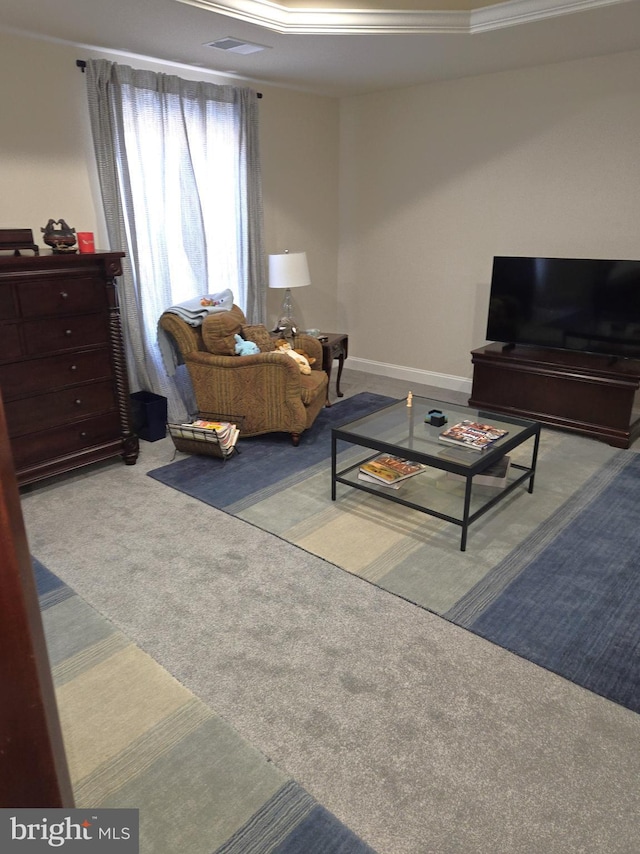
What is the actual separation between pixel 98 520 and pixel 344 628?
158cm

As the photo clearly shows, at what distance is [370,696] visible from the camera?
208 centimetres

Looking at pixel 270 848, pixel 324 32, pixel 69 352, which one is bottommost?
pixel 270 848

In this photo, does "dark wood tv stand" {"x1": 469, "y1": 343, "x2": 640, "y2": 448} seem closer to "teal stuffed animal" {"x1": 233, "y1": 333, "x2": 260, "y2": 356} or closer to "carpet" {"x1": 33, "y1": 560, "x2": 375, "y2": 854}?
"teal stuffed animal" {"x1": 233, "y1": 333, "x2": 260, "y2": 356}

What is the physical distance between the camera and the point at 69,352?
11.5 ft

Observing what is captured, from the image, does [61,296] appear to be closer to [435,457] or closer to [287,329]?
[287,329]

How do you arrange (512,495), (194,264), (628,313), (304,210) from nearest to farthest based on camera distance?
(512,495) < (628,313) < (194,264) < (304,210)

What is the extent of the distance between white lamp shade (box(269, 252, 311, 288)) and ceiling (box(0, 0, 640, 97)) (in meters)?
1.34

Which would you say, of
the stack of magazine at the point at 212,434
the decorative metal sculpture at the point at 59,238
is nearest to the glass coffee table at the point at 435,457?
the stack of magazine at the point at 212,434

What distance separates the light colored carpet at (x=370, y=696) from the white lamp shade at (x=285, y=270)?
93.9 inches

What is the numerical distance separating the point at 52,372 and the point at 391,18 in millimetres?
2833

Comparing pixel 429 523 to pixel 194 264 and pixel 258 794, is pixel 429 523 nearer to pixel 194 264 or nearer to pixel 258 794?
pixel 258 794

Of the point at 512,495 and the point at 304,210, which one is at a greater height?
the point at 304,210

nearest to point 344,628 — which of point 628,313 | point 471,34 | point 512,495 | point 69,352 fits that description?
point 512,495

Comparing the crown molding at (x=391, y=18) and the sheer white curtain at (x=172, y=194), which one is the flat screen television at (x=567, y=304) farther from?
the sheer white curtain at (x=172, y=194)
